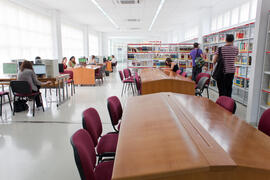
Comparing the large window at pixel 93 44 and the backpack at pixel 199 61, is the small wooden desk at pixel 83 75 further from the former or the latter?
the large window at pixel 93 44

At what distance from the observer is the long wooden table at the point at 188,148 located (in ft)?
3.28

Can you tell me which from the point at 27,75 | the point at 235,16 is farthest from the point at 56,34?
the point at 235,16

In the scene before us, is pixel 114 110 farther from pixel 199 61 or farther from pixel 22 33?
pixel 22 33

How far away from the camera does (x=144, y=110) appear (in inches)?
82.3

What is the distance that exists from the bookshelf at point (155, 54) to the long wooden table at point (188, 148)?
21.9 ft

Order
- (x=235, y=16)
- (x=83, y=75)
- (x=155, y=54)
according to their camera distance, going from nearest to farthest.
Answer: (x=235, y=16) < (x=83, y=75) < (x=155, y=54)

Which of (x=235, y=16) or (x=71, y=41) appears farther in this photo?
(x=71, y=41)

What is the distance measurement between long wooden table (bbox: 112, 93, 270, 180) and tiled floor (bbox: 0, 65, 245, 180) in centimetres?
116

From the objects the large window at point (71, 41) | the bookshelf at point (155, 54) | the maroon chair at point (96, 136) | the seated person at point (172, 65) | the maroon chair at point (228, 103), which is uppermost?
the large window at point (71, 41)

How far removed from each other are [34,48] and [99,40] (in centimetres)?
1026

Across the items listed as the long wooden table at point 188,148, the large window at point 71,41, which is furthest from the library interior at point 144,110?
the large window at point 71,41

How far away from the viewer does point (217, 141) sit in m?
1.32

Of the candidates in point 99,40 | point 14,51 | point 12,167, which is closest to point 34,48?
point 14,51

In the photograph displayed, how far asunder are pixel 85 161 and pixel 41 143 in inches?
82.1
